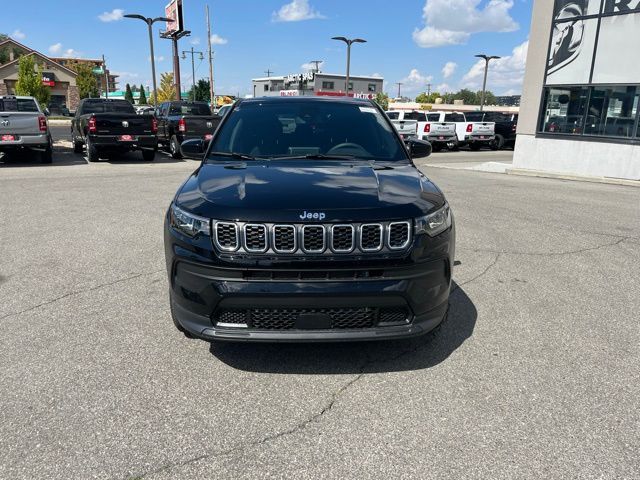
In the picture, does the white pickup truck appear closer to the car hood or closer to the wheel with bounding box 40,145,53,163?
the wheel with bounding box 40,145,53,163

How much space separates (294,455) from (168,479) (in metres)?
0.60

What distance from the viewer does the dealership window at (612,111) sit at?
13.9 meters

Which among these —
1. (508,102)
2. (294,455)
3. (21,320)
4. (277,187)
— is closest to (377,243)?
(277,187)

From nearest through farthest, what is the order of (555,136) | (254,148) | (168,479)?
1. (168,479)
2. (254,148)
3. (555,136)

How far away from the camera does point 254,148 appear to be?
4.20m

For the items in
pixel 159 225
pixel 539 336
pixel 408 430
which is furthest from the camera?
pixel 159 225

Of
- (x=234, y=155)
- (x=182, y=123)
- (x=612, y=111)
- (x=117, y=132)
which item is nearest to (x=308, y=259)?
(x=234, y=155)

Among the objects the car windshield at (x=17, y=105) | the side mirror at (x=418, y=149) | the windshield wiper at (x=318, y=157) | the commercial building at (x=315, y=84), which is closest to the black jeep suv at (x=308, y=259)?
the windshield wiper at (x=318, y=157)

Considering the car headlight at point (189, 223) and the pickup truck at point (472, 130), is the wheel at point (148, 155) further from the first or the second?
the pickup truck at point (472, 130)

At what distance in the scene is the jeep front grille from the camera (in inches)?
112

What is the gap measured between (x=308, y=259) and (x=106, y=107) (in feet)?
57.0

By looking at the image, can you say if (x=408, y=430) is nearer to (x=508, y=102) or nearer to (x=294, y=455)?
(x=294, y=455)

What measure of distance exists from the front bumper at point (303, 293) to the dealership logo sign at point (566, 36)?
1470cm

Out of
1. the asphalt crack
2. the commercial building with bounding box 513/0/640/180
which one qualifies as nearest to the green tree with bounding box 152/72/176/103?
the commercial building with bounding box 513/0/640/180
